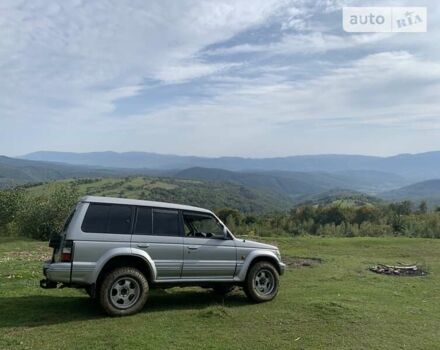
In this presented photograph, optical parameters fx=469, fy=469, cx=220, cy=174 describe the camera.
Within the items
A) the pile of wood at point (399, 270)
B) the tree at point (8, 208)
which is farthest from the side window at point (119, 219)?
the tree at point (8, 208)

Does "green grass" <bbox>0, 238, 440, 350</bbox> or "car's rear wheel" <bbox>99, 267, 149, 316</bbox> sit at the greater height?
"car's rear wheel" <bbox>99, 267, 149, 316</bbox>

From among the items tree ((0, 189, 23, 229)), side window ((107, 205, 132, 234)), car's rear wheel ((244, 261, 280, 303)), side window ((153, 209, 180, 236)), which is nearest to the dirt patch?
car's rear wheel ((244, 261, 280, 303))

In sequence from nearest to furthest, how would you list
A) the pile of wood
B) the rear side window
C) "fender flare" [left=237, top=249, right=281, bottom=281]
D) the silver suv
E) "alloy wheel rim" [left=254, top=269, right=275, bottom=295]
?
the silver suv → the rear side window → "fender flare" [left=237, top=249, right=281, bottom=281] → "alloy wheel rim" [left=254, top=269, right=275, bottom=295] → the pile of wood

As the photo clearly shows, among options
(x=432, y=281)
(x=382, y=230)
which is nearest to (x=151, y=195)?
(x=382, y=230)

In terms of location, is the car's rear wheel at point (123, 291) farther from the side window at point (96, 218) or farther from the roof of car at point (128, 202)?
the roof of car at point (128, 202)

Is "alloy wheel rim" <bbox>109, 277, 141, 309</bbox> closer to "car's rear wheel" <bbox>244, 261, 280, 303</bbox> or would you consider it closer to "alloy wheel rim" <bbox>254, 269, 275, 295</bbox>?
"car's rear wheel" <bbox>244, 261, 280, 303</bbox>

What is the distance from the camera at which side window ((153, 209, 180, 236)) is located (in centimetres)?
930

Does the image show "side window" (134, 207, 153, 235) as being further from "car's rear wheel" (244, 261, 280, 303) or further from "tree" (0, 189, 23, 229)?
"tree" (0, 189, 23, 229)

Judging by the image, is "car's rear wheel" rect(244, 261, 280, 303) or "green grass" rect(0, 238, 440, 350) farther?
"car's rear wheel" rect(244, 261, 280, 303)

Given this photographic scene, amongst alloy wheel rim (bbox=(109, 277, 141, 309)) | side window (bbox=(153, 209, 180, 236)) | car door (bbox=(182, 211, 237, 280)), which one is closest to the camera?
alloy wheel rim (bbox=(109, 277, 141, 309))

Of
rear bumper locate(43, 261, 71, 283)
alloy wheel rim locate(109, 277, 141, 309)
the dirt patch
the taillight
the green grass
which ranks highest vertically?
the taillight

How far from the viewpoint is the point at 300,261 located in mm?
18453

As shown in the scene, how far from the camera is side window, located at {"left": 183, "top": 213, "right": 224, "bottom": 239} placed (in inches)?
384

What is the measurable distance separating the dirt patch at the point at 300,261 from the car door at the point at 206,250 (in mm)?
7722
